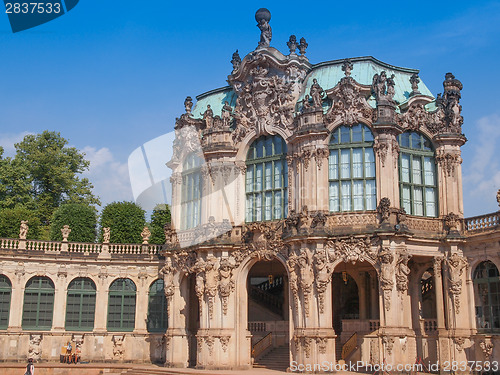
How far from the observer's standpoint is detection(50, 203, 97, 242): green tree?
150 ft

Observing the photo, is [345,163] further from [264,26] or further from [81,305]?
[81,305]

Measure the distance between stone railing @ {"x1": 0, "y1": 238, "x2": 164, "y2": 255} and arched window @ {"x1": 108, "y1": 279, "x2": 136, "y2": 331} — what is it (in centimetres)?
216

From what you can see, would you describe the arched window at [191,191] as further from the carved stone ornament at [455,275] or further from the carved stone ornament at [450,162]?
the carved stone ornament at [455,275]

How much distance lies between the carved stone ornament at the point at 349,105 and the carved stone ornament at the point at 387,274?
676cm

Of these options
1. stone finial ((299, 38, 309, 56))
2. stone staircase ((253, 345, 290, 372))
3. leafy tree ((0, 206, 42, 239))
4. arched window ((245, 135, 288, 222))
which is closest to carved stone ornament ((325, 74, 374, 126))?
arched window ((245, 135, 288, 222))

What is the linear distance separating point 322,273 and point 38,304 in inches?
756

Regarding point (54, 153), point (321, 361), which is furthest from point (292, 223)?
point (54, 153)

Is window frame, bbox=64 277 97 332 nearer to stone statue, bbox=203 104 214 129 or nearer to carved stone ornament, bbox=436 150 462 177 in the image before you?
stone statue, bbox=203 104 214 129

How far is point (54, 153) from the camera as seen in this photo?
5259 centimetres

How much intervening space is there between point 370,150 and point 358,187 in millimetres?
1913

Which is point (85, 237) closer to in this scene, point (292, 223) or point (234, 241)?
point (234, 241)

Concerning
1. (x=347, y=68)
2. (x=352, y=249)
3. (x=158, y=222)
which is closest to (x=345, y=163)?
(x=352, y=249)

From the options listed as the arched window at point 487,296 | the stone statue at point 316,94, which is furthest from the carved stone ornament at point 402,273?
the stone statue at point 316,94

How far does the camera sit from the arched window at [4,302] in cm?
3903
